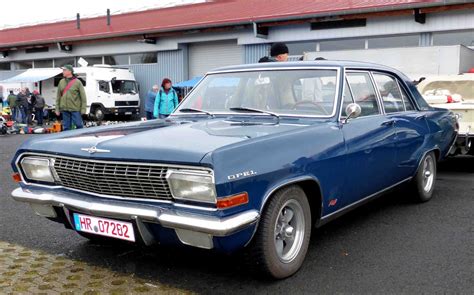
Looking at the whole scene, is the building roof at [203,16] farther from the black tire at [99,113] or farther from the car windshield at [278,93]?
the car windshield at [278,93]

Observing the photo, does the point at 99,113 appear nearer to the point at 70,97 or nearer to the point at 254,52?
the point at 254,52

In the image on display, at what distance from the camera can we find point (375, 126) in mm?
4133

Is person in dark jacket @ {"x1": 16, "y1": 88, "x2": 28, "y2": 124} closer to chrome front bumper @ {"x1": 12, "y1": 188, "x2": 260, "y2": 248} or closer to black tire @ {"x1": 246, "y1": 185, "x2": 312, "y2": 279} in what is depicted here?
chrome front bumper @ {"x1": 12, "y1": 188, "x2": 260, "y2": 248}

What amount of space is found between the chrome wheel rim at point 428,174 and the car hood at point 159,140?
7.95 ft

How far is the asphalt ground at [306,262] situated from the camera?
10.4ft

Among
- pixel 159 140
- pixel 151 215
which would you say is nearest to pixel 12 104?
pixel 159 140

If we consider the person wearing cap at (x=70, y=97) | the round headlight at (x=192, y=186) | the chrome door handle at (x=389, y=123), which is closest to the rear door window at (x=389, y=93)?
the chrome door handle at (x=389, y=123)

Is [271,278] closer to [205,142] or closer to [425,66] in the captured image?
[205,142]

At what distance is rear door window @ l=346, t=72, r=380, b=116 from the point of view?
4.13 meters

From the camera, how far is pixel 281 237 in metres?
3.24

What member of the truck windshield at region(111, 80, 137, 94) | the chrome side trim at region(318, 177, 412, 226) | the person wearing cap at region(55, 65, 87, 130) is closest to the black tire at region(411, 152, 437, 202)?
the chrome side trim at region(318, 177, 412, 226)

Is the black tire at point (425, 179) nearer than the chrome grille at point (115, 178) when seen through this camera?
No

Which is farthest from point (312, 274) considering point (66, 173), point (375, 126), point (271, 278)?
point (66, 173)

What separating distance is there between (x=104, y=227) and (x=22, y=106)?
21316 millimetres
